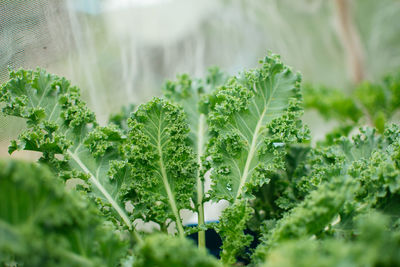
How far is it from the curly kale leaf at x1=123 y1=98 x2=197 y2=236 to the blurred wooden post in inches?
103

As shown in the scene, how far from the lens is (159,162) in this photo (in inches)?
34.3

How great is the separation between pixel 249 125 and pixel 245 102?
6cm

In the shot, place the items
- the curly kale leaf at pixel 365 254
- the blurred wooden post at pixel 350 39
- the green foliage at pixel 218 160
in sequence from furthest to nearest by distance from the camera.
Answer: the blurred wooden post at pixel 350 39 < the green foliage at pixel 218 160 < the curly kale leaf at pixel 365 254

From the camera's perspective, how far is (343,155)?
0.88 metres

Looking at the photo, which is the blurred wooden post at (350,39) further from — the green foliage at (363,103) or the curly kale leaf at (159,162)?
the curly kale leaf at (159,162)

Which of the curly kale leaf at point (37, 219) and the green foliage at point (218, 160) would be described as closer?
the curly kale leaf at point (37, 219)

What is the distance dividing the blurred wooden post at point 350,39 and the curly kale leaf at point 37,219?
9.90ft

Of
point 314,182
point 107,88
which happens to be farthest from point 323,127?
point 314,182

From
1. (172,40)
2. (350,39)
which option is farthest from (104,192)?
(350,39)

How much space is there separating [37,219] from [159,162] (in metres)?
0.41

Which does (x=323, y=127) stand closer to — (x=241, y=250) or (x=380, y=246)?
(x=241, y=250)

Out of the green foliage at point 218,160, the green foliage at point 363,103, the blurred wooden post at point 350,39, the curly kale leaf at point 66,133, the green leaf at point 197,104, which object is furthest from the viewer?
the blurred wooden post at point 350,39

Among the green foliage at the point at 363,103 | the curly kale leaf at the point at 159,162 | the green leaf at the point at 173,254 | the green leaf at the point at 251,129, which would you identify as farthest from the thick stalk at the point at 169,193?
the green foliage at the point at 363,103

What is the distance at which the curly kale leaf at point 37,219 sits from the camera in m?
0.47
